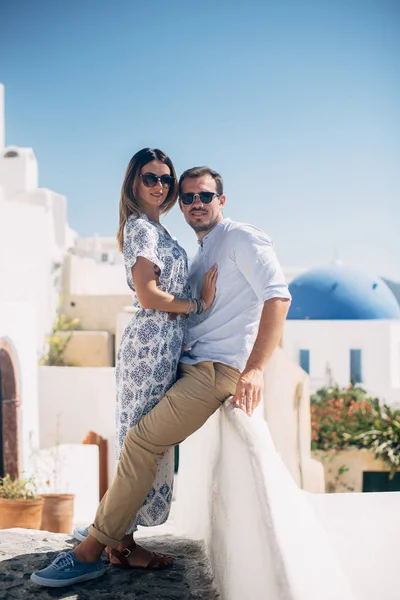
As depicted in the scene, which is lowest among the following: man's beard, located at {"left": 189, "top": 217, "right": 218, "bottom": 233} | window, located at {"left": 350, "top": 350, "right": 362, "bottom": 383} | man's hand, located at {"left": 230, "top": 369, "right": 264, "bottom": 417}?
window, located at {"left": 350, "top": 350, "right": 362, "bottom": 383}

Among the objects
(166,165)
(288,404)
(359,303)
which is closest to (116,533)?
(166,165)

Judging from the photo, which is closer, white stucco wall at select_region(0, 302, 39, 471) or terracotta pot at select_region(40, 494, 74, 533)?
terracotta pot at select_region(40, 494, 74, 533)

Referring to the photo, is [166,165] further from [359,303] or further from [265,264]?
[359,303]

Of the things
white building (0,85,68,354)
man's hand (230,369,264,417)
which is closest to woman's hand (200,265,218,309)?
man's hand (230,369,264,417)

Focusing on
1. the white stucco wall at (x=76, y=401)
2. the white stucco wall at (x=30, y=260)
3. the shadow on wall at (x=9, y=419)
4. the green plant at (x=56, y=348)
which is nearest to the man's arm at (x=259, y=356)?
the shadow on wall at (x=9, y=419)

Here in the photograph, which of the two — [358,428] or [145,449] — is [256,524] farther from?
[358,428]

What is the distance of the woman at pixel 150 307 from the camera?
2717mm

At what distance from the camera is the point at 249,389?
257 cm

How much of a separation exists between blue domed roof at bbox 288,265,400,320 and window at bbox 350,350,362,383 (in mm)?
1120

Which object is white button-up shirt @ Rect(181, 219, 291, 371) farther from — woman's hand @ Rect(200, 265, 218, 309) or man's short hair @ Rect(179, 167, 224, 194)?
man's short hair @ Rect(179, 167, 224, 194)

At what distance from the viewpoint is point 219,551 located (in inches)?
107

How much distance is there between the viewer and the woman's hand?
9.11ft

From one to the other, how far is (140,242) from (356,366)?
1819cm

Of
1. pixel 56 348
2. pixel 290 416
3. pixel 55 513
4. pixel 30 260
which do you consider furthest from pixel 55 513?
pixel 56 348
